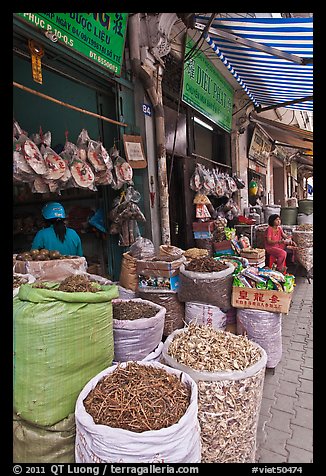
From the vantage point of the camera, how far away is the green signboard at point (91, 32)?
115 inches

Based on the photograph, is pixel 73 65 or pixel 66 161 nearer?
pixel 66 161

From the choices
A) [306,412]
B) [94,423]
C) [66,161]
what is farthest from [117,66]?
[306,412]

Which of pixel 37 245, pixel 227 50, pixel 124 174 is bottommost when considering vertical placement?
pixel 37 245

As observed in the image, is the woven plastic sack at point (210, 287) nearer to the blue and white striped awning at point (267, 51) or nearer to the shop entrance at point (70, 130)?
the shop entrance at point (70, 130)

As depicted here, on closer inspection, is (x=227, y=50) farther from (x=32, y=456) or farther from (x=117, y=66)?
(x=32, y=456)

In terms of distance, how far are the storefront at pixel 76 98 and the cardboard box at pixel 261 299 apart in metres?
2.02

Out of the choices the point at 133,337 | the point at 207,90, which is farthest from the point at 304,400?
the point at 207,90

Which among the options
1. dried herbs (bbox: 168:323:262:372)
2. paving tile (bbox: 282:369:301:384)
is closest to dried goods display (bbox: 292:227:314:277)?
paving tile (bbox: 282:369:301:384)

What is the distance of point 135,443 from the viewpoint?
139cm

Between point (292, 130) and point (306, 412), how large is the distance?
986 centimetres

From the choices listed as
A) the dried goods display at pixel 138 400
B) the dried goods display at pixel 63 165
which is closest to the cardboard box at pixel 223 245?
the dried goods display at pixel 63 165

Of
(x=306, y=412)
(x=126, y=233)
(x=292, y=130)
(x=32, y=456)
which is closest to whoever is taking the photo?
(x=32, y=456)

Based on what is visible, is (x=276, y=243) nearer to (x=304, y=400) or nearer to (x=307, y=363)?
(x=307, y=363)

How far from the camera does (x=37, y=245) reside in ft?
11.7
